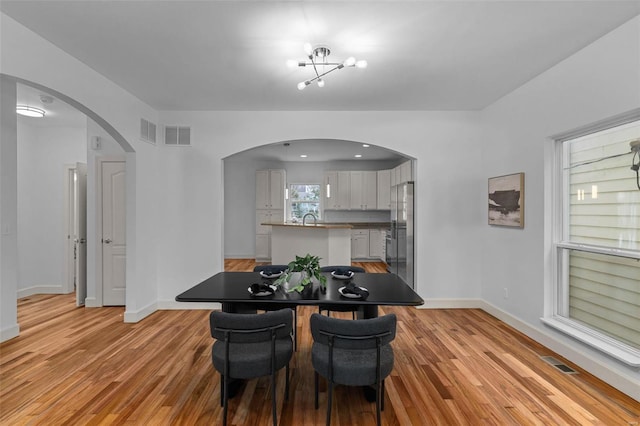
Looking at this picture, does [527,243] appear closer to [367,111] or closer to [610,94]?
[610,94]

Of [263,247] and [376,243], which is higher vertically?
[376,243]

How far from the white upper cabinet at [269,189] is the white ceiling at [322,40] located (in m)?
4.62

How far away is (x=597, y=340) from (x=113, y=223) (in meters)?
5.89

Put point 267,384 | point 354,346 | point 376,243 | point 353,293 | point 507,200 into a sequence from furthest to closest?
point 376,243 < point 507,200 < point 267,384 < point 353,293 < point 354,346

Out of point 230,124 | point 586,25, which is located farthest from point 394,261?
point 586,25

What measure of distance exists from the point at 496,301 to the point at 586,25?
323 cm

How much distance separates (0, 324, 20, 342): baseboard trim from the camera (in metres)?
3.36

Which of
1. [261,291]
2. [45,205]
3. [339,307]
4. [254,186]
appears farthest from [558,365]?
[254,186]

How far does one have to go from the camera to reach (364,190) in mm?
8594

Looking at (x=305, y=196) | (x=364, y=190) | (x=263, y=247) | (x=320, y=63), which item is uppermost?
(x=320, y=63)

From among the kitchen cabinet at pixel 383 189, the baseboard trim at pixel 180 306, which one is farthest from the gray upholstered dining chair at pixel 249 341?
the kitchen cabinet at pixel 383 189

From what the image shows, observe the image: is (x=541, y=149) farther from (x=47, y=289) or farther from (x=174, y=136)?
(x=47, y=289)

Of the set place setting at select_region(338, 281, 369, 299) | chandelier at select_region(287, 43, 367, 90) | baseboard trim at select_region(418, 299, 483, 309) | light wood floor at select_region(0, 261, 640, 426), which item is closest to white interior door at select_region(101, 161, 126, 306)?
light wood floor at select_region(0, 261, 640, 426)

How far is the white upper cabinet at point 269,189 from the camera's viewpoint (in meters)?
8.52
